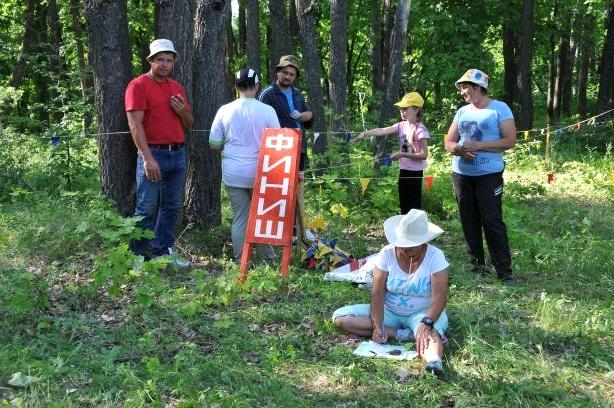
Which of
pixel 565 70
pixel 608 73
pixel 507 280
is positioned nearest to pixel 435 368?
pixel 507 280

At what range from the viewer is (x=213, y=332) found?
14.5ft

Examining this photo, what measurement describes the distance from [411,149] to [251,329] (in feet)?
10.4

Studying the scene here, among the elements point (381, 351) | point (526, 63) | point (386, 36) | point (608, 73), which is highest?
point (386, 36)

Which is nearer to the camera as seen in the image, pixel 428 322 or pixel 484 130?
pixel 428 322

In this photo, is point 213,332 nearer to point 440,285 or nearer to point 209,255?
point 440,285

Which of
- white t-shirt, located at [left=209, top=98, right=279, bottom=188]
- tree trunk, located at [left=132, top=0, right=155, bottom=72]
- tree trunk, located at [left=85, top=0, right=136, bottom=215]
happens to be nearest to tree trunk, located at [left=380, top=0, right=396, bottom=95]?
tree trunk, located at [left=132, top=0, right=155, bottom=72]

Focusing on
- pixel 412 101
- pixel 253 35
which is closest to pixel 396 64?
pixel 412 101

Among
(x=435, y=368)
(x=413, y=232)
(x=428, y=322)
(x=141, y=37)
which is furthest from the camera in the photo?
(x=141, y=37)

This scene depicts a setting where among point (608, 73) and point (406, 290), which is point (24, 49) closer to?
point (608, 73)

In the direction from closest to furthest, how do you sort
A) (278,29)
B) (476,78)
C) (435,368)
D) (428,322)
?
(435,368) < (428,322) < (476,78) < (278,29)

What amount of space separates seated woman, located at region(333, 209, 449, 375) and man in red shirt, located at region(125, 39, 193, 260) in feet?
7.08

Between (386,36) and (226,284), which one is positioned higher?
(386,36)

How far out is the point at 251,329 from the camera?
180 inches

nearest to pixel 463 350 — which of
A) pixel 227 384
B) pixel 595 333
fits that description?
pixel 595 333
